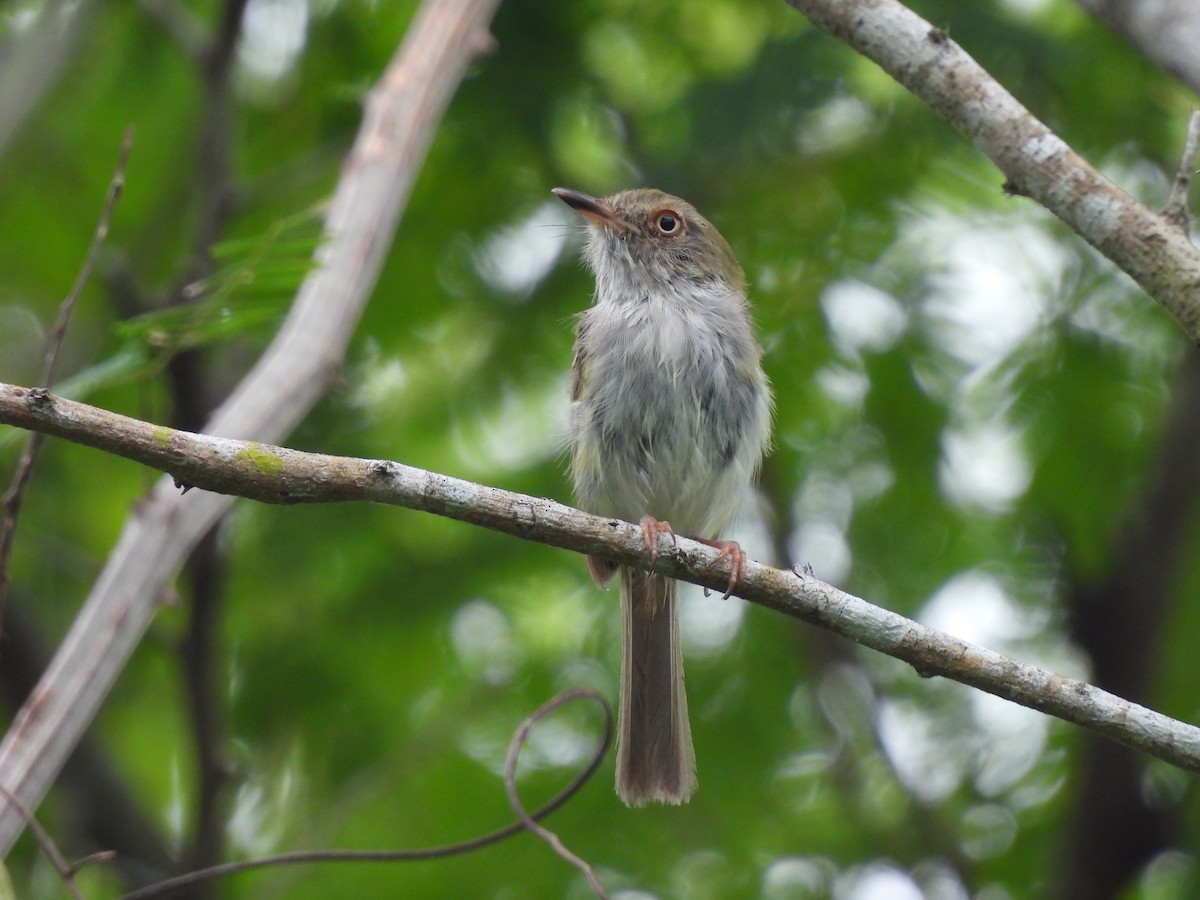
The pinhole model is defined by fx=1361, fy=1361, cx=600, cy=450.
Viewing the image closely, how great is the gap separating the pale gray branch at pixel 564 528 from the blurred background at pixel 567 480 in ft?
7.57

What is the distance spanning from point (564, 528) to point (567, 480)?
2.64m

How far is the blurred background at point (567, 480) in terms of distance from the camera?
214 inches

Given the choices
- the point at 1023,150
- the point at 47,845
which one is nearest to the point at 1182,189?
the point at 1023,150

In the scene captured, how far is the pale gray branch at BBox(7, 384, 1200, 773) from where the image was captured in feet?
8.19

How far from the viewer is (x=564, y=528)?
9.78ft

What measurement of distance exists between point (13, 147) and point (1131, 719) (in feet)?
15.5

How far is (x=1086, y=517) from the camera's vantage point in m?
5.62

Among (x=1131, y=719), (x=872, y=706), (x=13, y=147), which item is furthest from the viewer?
(x=872, y=706)

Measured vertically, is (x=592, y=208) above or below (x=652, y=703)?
above

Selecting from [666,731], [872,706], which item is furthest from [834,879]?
[666,731]

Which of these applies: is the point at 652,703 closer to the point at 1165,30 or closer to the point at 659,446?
the point at 659,446

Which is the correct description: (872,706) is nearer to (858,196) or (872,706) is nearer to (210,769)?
(858,196)

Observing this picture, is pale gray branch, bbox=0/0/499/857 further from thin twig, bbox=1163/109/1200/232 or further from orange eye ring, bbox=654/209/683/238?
thin twig, bbox=1163/109/1200/232

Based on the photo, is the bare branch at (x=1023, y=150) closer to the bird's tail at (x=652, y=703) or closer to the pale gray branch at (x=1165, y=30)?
the pale gray branch at (x=1165, y=30)
